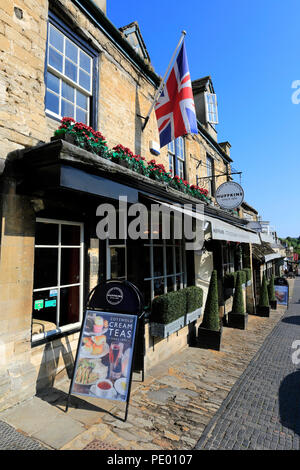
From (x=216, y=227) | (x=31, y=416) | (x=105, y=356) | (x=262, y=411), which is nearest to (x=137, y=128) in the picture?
(x=216, y=227)

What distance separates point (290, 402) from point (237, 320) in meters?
4.69

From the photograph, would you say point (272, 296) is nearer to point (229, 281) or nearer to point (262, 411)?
point (229, 281)

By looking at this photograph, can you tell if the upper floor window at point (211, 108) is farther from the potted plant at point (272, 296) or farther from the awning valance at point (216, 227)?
the potted plant at point (272, 296)

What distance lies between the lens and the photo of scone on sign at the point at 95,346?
3598 millimetres

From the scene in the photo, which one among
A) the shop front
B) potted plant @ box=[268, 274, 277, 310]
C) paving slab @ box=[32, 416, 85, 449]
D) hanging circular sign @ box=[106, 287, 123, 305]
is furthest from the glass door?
potted plant @ box=[268, 274, 277, 310]

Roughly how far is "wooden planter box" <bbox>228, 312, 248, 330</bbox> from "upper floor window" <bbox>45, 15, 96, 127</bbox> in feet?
24.8

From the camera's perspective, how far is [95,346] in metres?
3.63

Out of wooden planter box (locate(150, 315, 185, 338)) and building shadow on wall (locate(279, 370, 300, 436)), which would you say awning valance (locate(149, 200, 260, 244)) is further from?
building shadow on wall (locate(279, 370, 300, 436))

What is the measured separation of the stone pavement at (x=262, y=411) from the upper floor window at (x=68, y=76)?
19.0 feet

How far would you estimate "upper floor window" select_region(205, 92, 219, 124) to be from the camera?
1248 centimetres

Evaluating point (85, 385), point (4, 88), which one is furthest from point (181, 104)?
point (85, 385)

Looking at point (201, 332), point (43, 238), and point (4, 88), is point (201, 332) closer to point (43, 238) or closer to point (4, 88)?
point (43, 238)

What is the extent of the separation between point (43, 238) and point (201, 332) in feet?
15.6
